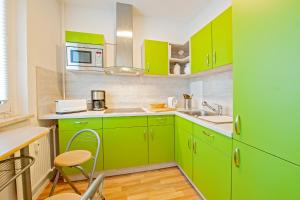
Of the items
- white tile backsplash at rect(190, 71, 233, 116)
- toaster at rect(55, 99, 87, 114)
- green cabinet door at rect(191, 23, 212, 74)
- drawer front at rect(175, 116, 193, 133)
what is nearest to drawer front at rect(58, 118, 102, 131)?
toaster at rect(55, 99, 87, 114)

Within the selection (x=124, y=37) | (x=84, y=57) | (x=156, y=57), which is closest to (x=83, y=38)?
(x=84, y=57)

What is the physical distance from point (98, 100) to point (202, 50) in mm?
1598

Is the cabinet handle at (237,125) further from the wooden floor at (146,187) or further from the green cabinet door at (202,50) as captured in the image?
the wooden floor at (146,187)

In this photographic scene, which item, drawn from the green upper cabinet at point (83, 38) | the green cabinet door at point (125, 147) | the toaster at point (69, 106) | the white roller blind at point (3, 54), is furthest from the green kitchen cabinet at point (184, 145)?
the white roller blind at point (3, 54)

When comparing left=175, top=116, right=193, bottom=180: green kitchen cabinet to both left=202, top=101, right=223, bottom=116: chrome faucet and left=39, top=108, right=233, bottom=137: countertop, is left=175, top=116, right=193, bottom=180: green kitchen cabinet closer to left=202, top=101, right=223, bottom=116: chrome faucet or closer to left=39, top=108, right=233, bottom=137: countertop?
left=39, top=108, right=233, bottom=137: countertop

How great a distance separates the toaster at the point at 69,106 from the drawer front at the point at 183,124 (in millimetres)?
1275

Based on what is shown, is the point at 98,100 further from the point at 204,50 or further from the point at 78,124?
the point at 204,50

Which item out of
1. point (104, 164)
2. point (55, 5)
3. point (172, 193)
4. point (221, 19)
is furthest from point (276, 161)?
point (55, 5)

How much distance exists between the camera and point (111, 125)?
1936 millimetres

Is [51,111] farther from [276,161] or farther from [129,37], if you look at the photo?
[276,161]

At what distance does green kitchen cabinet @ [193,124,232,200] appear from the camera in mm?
1156

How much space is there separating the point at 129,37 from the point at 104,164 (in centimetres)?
187

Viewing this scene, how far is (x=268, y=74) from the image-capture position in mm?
796

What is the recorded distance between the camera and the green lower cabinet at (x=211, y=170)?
1.17 metres
